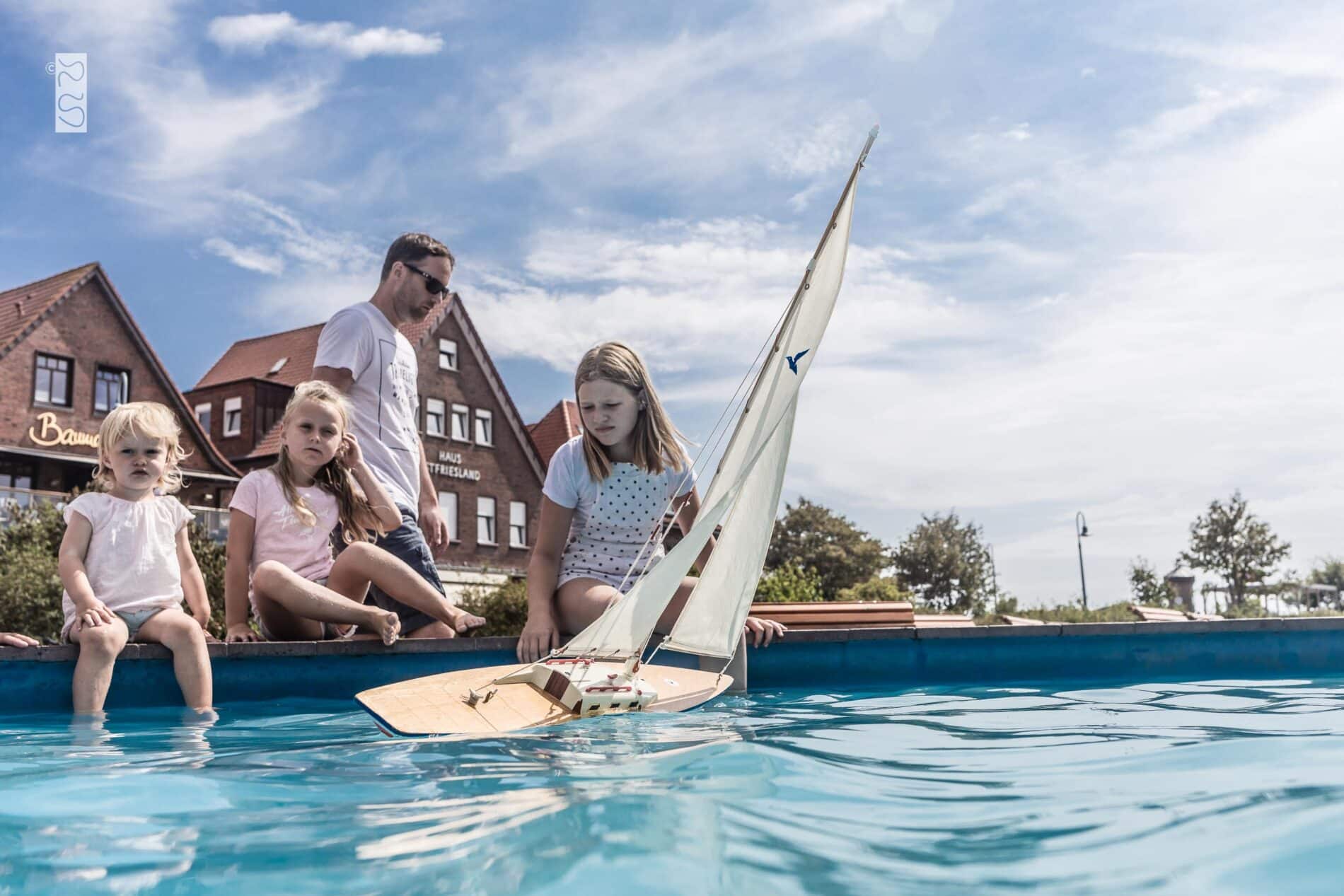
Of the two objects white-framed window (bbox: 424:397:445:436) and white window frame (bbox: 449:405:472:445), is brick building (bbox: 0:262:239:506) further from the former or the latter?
white window frame (bbox: 449:405:472:445)

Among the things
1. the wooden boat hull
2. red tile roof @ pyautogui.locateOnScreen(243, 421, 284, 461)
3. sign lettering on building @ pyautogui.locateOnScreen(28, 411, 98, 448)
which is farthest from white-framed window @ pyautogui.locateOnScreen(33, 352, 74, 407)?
the wooden boat hull

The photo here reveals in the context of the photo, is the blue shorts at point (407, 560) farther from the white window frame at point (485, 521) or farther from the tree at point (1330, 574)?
the tree at point (1330, 574)

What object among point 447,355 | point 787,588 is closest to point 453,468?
point 447,355

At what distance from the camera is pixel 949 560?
56844 millimetres

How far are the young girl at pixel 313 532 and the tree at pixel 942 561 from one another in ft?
170

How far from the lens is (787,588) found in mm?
22531

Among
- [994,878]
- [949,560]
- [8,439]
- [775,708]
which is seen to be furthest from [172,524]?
[949,560]

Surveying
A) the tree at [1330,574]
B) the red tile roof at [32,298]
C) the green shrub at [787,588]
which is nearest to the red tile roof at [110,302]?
the red tile roof at [32,298]

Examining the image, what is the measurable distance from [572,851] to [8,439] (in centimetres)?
3154

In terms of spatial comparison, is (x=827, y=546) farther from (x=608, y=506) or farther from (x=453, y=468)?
(x=608, y=506)

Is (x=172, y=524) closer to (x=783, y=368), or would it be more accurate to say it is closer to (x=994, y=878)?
(x=783, y=368)

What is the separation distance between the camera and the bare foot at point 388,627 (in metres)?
5.84

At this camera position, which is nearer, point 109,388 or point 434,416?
point 109,388

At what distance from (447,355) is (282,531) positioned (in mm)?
33303
